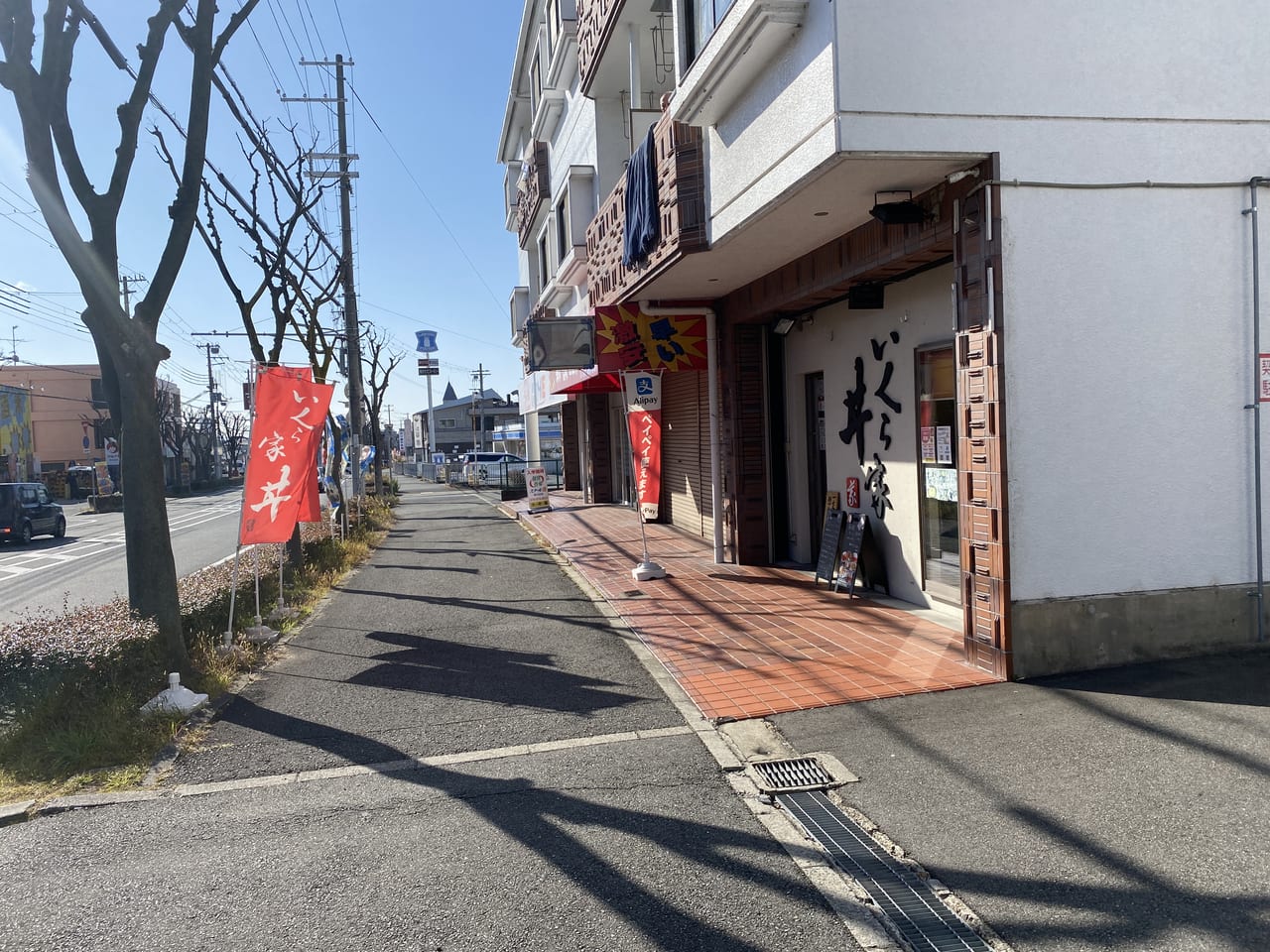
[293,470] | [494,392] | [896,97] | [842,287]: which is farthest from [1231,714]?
[494,392]

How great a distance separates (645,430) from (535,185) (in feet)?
42.1

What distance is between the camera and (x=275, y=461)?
795 centimetres

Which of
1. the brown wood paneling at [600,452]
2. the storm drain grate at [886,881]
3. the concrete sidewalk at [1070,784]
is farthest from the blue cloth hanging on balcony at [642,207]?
the brown wood paneling at [600,452]

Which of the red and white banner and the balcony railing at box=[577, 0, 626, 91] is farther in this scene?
the balcony railing at box=[577, 0, 626, 91]

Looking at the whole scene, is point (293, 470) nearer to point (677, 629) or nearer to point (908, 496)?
point (677, 629)

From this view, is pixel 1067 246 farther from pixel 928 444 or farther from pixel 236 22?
pixel 236 22

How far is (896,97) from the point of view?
5398 mm

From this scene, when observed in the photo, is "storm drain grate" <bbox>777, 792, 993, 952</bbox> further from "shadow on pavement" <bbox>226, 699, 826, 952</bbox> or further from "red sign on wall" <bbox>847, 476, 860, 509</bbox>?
"red sign on wall" <bbox>847, 476, 860, 509</bbox>

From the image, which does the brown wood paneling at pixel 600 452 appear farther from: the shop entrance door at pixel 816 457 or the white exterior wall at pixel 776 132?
the white exterior wall at pixel 776 132

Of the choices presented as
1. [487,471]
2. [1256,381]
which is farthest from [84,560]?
[487,471]

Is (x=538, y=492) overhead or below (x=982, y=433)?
below

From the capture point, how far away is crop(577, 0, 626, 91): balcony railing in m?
10.5

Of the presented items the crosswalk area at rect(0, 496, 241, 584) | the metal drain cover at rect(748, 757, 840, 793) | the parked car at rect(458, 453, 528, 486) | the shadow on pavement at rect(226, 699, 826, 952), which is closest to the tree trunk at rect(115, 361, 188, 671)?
the shadow on pavement at rect(226, 699, 826, 952)

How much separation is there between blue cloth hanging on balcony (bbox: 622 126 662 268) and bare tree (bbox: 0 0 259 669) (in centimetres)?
423
